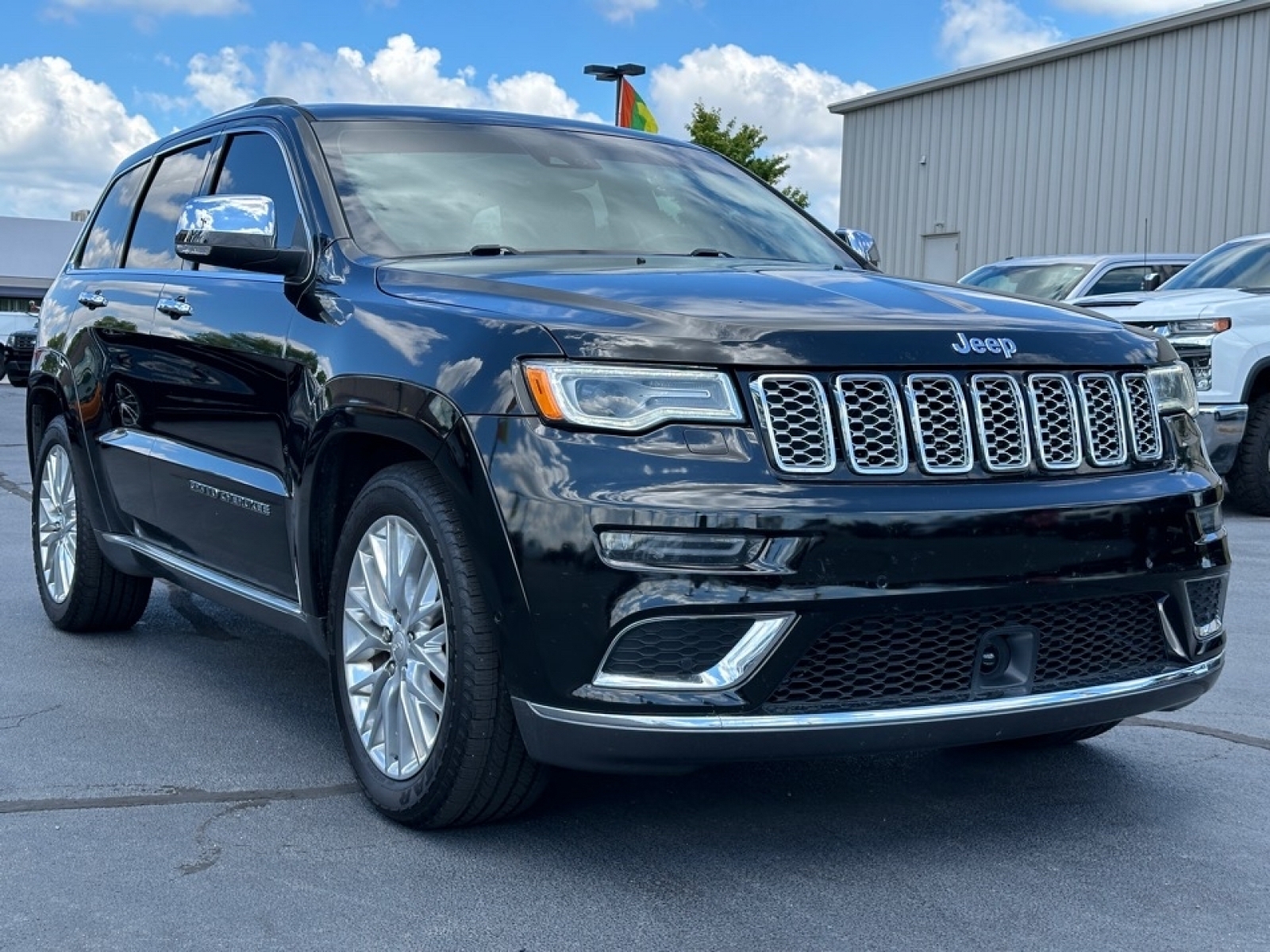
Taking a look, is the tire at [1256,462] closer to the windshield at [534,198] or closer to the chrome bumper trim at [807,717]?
the windshield at [534,198]

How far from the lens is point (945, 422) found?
11.6ft

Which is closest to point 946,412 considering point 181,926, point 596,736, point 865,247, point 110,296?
point 596,736

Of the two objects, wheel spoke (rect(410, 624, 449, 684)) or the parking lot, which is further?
wheel spoke (rect(410, 624, 449, 684))

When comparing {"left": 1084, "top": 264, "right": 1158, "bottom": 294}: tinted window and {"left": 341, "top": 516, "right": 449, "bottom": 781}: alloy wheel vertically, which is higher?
{"left": 1084, "top": 264, "right": 1158, "bottom": 294}: tinted window

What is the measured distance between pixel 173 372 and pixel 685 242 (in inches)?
62.7

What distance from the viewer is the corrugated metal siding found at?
77.3 feet

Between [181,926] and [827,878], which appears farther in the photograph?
[827,878]

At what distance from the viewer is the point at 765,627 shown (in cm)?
336

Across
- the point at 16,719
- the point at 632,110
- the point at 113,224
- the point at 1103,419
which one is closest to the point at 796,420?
the point at 1103,419

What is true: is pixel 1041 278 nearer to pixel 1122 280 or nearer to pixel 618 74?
pixel 1122 280

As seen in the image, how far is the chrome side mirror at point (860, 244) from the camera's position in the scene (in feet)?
18.3

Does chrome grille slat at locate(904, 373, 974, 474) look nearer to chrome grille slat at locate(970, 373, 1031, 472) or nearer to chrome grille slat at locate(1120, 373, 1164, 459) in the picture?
chrome grille slat at locate(970, 373, 1031, 472)

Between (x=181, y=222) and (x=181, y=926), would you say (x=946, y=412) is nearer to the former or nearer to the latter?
(x=181, y=926)

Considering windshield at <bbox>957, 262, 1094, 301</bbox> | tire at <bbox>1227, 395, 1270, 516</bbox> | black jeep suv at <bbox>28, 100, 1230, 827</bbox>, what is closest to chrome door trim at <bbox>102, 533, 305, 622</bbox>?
black jeep suv at <bbox>28, 100, 1230, 827</bbox>
